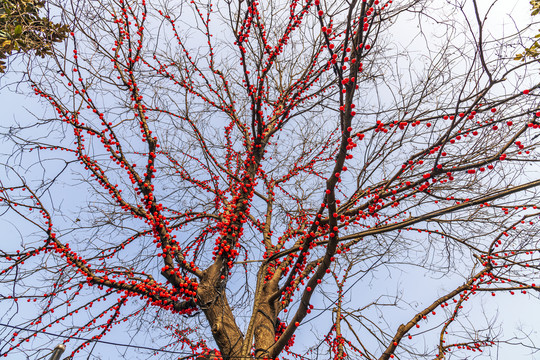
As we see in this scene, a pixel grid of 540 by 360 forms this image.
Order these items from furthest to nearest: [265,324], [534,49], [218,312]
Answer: [265,324] < [218,312] < [534,49]

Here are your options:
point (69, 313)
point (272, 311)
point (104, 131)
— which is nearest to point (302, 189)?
point (272, 311)

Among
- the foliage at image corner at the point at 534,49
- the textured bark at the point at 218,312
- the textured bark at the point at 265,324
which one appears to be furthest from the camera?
the textured bark at the point at 265,324

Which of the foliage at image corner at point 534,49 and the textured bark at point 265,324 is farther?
the textured bark at point 265,324

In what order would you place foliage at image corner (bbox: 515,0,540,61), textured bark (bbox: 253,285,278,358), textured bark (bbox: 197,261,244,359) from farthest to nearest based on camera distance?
textured bark (bbox: 253,285,278,358), textured bark (bbox: 197,261,244,359), foliage at image corner (bbox: 515,0,540,61)

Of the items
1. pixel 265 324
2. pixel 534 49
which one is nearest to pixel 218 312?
pixel 265 324

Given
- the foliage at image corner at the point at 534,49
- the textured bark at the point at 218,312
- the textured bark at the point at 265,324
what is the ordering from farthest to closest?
the textured bark at the point at 265,324 < the textured bark at the point at 218,312 < the foliage at image corner at the point at 534,49

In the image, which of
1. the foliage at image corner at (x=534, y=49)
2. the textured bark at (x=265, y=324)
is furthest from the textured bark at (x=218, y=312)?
the foliage at image corner at (x=534, y=49)

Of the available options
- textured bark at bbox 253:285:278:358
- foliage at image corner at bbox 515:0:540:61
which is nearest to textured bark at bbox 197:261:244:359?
textured bark at bbox 253:285:278:358

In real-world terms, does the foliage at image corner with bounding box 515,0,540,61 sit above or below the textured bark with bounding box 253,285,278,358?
above

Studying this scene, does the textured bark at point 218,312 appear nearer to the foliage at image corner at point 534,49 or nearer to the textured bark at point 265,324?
the textured bark at point 265,324

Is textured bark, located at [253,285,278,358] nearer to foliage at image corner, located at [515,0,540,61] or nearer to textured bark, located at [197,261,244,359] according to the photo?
textured bark, located at [197,261,244,359]

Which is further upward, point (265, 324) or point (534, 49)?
point (534, 49)

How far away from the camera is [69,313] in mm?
4512

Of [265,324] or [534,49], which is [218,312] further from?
[534,49]
